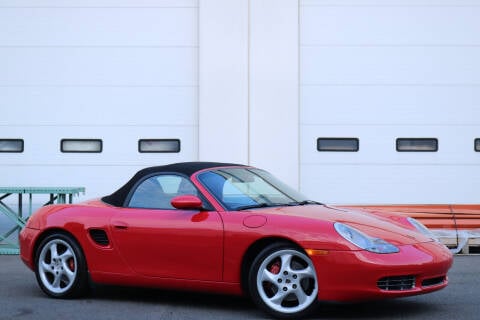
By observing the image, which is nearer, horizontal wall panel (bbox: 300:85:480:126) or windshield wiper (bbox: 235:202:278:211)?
windshield wiper (bbox: 235:202:278:211)

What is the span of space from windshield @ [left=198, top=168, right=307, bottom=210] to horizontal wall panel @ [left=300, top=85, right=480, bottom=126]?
17.6 ft

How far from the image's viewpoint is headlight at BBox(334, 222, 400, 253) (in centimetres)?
618

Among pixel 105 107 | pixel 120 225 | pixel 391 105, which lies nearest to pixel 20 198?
pixel 105 107

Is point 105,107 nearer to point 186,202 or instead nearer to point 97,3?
point 97,3

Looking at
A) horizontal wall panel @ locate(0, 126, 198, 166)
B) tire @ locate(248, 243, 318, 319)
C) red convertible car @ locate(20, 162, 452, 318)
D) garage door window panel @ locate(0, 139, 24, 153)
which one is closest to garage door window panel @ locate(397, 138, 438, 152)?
horizontal wall panel @ locate(0, 126, 198, 166)

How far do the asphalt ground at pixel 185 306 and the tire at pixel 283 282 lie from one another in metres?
0.16

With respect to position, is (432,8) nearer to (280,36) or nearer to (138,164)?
(280,36)

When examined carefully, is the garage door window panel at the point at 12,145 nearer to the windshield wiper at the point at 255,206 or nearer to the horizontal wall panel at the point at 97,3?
the horizontal wall panel at the point at 97,3

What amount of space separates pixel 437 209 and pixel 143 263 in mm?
5789

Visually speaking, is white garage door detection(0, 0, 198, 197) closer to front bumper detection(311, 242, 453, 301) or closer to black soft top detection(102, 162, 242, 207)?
black soft top detection(102, 162, 242, 207)

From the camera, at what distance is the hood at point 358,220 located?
6406mm

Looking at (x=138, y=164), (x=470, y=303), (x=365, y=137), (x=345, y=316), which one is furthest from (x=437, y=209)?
(x=345, y=316)

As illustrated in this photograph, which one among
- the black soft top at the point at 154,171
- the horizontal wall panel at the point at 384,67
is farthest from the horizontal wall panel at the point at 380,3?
the black soft top at the point at 154,171

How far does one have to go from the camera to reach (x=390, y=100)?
1284 cm
